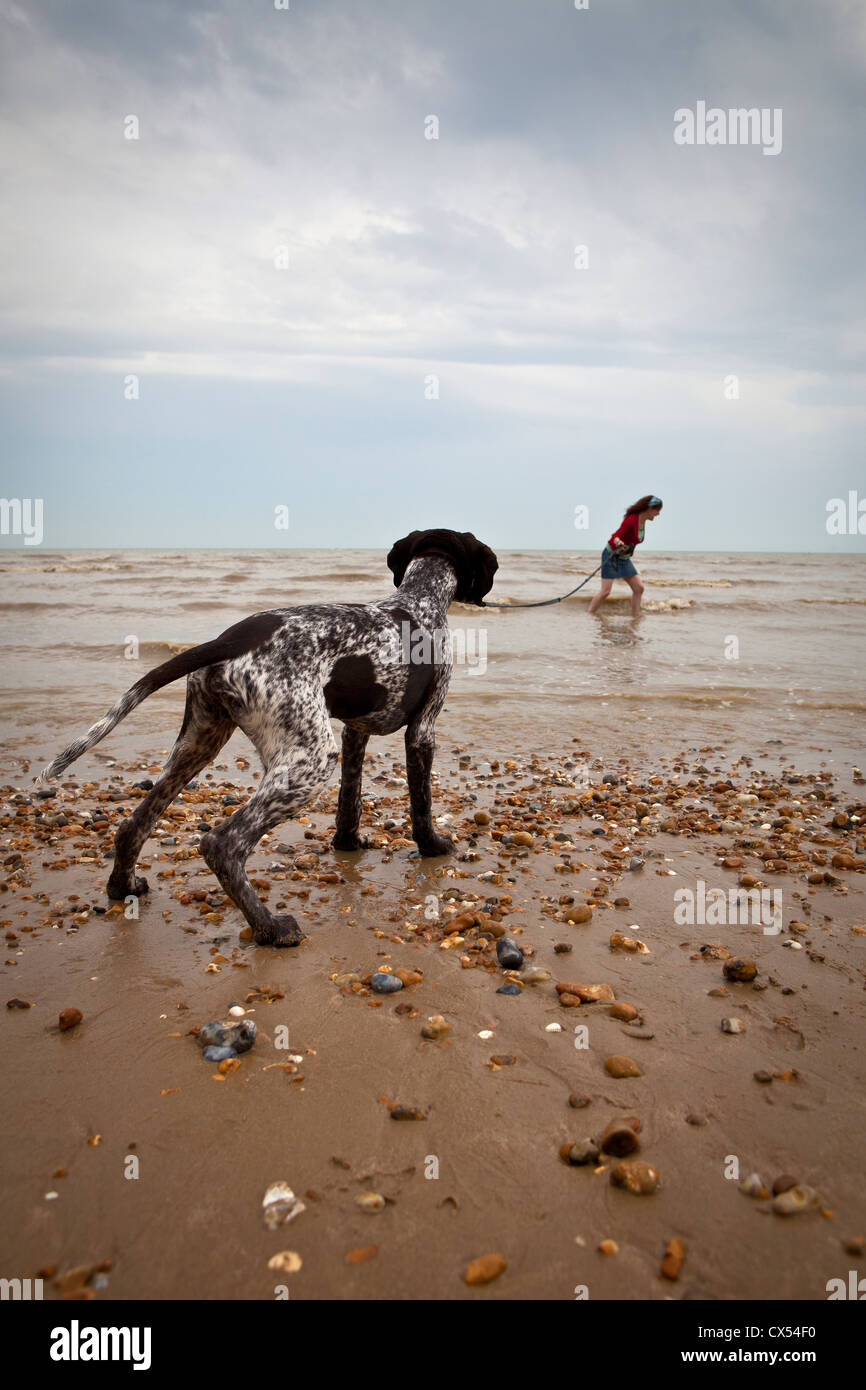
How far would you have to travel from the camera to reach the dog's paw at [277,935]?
3590mm

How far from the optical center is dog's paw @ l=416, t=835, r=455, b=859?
4707 mm

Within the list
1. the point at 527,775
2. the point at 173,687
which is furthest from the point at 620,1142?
the point at 173,687

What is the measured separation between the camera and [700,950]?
351cm

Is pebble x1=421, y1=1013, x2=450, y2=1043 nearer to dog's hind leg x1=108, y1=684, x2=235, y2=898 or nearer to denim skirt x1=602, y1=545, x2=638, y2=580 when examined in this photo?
dog's hind leg x1=108, y1=684, x2=235, y2=898

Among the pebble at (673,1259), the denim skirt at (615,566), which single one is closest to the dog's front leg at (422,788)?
the pebble at (673,1259)

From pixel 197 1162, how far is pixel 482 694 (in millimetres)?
7947

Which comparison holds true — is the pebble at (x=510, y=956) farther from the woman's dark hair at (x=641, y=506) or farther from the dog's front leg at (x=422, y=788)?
the woman's dark hair at (x=641, y=506)

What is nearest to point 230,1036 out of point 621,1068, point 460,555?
point 621,1068

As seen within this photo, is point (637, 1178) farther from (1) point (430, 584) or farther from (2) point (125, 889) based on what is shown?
(1) point (430, 584)

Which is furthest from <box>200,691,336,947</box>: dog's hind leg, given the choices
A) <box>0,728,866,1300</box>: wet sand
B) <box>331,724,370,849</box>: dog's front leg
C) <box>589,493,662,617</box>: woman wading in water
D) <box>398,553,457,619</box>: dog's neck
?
<box>589,493,662,617</box>: woman wading in water

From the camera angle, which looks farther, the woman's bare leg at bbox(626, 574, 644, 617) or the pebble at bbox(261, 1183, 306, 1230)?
the woman's bare leg at bbox(626, 574, 644, 617)

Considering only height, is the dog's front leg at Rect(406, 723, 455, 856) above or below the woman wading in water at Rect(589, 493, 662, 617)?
below
